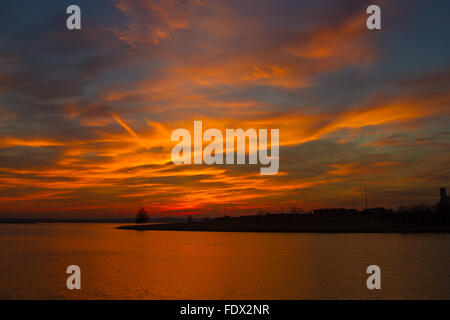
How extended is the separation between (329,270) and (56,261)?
4873 centimetres

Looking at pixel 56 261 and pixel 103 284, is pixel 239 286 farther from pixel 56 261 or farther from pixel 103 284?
pixel 56 261

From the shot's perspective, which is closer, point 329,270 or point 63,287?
point 63,287
